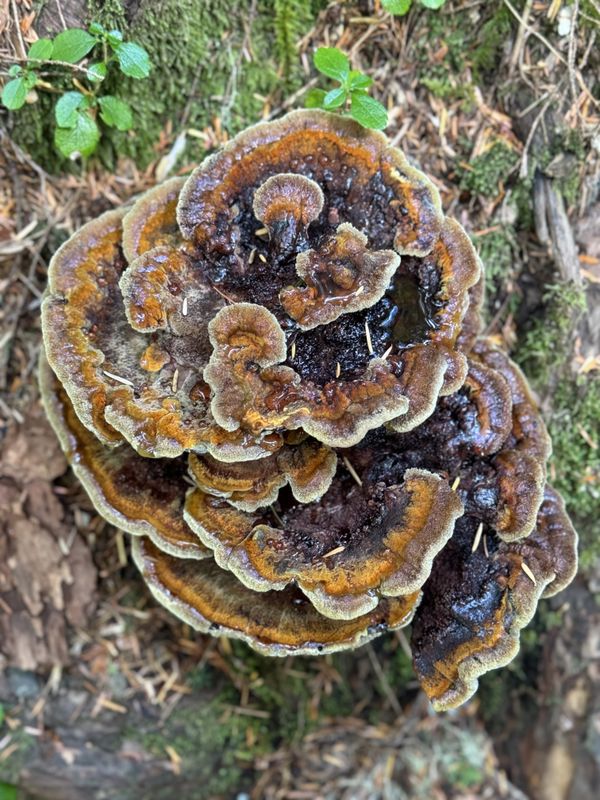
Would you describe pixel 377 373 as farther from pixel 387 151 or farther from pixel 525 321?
pixel 525 321

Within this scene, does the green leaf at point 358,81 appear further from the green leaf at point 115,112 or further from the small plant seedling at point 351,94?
the green leaf at point 115,112

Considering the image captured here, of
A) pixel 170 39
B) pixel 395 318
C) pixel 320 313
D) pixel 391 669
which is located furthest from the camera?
pixel 391 669

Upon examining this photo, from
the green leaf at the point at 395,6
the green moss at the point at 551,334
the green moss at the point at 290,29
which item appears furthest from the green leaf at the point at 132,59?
the green moss at the point at 551,334

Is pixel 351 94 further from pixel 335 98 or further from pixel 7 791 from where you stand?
pixel 7 791

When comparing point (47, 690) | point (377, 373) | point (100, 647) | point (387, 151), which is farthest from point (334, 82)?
point (47, 690)

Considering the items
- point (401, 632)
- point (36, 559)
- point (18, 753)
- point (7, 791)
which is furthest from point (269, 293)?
point (7, 791)

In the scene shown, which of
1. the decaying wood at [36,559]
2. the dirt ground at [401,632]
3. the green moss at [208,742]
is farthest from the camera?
the green moss at [208,742]

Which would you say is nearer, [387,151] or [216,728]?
[387,151]

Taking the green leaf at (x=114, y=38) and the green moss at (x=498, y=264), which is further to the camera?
the green moss at (x=498, y=264)
